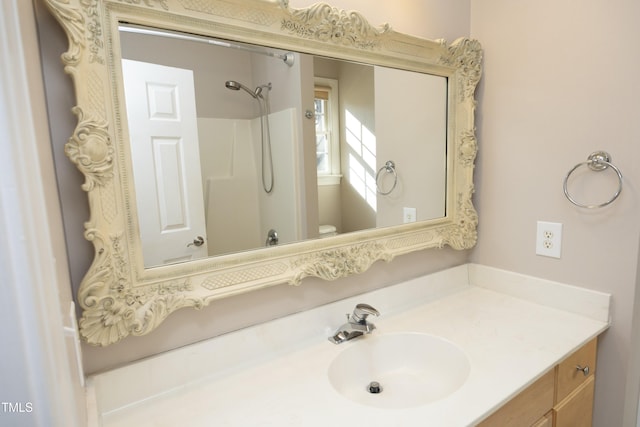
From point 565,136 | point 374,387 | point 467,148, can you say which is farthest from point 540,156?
point 374,387

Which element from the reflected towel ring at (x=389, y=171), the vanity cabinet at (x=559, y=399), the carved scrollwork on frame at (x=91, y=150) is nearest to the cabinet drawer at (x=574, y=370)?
the vanity cabinet at (x=559, y=399)

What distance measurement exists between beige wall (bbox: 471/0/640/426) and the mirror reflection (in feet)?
1.09

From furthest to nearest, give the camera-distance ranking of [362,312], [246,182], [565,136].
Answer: [565,136] < [362,312] < [246,182]

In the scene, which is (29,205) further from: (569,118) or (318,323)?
(569,118)

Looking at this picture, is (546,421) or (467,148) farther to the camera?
(467,148)

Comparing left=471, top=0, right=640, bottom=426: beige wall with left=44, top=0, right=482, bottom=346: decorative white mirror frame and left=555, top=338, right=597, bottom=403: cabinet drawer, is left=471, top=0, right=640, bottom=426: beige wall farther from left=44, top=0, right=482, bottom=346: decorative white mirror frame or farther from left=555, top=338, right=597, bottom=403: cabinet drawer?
left=44, top=0, right=482, bottom=346: decorative white mirror frame

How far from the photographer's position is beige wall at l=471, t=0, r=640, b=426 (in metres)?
1.06

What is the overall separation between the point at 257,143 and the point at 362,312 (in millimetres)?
582

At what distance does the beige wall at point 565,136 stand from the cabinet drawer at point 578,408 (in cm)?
7

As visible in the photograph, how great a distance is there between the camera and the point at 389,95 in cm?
121

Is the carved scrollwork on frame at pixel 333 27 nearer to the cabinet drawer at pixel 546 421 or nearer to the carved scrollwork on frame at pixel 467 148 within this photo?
the carved scrollwork on frame at pixel 467 148

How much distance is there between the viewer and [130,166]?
768 millimetres

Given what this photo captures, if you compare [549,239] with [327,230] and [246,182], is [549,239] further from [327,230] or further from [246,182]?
[246,182]

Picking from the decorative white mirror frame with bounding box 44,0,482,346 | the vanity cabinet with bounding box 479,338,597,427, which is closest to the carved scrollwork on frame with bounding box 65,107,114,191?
the decorative white mirror frame with bounding box 44,0,482,346
